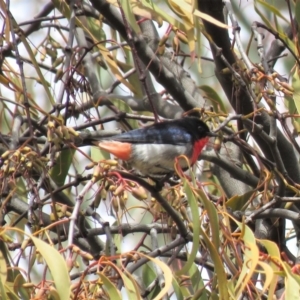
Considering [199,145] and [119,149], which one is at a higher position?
[119,149]

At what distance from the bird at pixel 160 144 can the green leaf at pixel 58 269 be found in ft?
5.44

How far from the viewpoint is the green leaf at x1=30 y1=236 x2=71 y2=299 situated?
6.00 ft

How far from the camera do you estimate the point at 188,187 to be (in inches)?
85.6

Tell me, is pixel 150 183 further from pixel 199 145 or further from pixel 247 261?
pixel 247 261

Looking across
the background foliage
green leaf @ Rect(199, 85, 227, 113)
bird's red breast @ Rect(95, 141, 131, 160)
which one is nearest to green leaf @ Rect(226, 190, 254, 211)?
the background foliage

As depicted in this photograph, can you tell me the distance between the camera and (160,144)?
12.7 feet

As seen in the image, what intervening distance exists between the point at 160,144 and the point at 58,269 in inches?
79.9

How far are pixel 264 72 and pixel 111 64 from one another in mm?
792

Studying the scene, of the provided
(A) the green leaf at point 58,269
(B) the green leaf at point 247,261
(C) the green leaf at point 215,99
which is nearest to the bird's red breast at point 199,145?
(C) the green leaf at point 215,99

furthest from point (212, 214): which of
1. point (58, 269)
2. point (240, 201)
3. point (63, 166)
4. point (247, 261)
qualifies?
point (63, 166)

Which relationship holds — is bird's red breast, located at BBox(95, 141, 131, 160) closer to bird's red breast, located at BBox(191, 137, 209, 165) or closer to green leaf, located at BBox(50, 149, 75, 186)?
green leaf, located at BBox(50, 149, 75, 186)

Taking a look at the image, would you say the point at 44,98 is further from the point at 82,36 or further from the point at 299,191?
the point at 299,191

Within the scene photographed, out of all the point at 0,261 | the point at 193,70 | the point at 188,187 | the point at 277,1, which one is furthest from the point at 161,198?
the point at 193,70

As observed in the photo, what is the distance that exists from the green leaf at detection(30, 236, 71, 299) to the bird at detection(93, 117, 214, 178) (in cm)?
166
